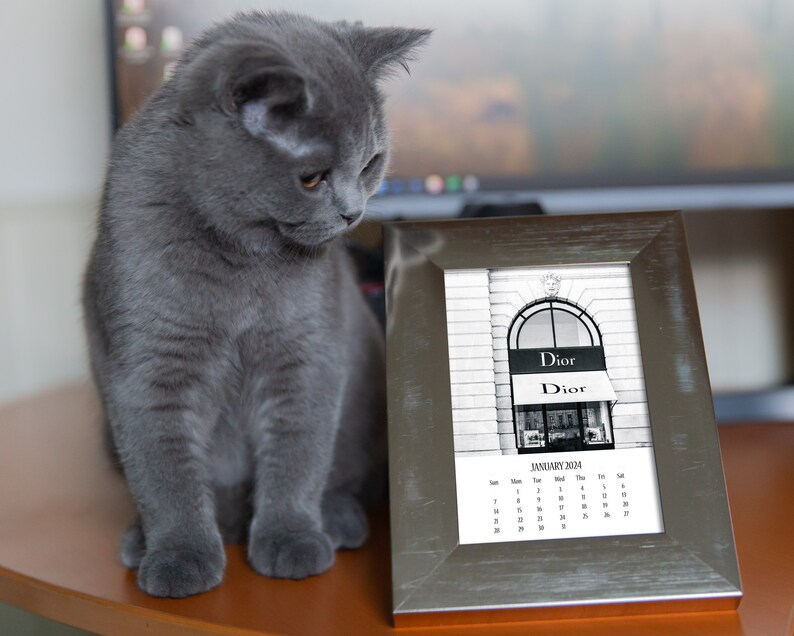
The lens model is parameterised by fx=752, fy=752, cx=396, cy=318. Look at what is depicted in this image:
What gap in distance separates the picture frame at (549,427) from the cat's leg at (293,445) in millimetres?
145

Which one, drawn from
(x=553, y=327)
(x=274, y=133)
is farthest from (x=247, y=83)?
(x=553, y=327)

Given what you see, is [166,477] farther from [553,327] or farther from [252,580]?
[553,327]

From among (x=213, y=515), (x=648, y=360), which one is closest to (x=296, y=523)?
(x=213, y=515)

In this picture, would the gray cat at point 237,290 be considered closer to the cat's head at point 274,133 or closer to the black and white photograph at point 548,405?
the cat's head at point 274,133

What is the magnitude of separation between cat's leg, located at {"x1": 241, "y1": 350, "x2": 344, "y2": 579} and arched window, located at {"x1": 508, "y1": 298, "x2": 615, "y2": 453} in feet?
0.75

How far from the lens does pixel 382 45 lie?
0.79 meters

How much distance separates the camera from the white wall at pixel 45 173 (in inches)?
55.7

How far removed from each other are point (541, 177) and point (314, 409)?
0.58m

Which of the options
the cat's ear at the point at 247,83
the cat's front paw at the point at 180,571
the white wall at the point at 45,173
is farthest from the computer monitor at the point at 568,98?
the cat's front paw at the point at 180,571

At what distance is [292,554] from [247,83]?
1.47ft

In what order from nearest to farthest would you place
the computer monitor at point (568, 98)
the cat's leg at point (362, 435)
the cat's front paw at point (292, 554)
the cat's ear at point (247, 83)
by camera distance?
the cat's ear at point (247, 83) → the cat's front paw at point (292, 554) → the cat's leg at point (362, 435) → the computer monitor at point (568, 98)

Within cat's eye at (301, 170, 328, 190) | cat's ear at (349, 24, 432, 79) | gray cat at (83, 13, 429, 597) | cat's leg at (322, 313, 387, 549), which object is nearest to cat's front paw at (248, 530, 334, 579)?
gray cat at (83, 13, 429, 597)

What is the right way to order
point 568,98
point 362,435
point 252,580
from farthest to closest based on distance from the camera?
point 568,98 → point 362,435 → point 252,580

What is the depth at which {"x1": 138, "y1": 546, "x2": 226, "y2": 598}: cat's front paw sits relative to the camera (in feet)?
2.27
